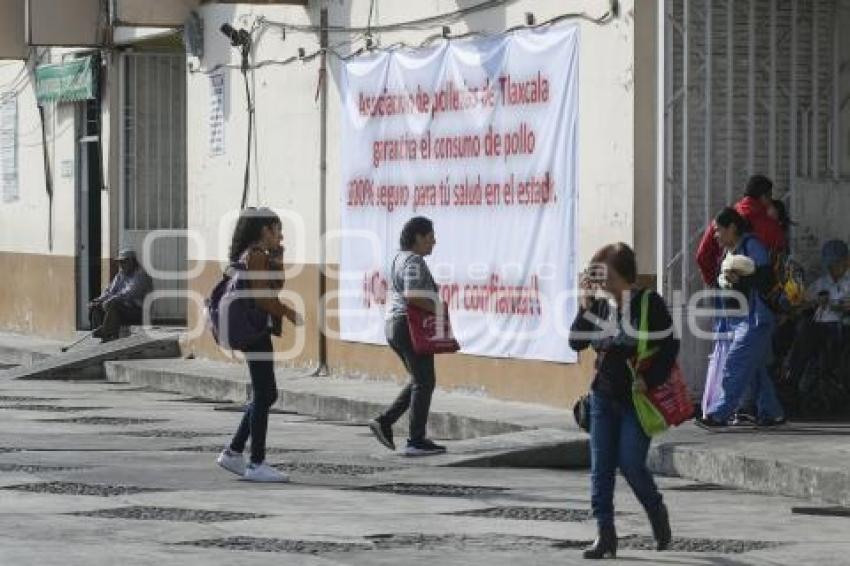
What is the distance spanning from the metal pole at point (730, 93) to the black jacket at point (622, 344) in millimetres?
6652

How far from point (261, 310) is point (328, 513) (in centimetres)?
211

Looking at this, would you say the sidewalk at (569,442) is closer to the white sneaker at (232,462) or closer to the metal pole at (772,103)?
the white sneaker at (232,462)

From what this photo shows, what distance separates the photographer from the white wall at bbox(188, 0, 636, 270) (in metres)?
18.2

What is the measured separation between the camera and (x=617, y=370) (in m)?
11.4

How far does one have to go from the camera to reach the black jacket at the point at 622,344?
446 inches

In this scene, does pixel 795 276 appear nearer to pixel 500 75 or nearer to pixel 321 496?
pixel 500 75

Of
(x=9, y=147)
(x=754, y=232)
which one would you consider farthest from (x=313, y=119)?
(x=9, y=147)

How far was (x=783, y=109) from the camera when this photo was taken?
59.7 ft

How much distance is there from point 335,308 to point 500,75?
3.89 metres

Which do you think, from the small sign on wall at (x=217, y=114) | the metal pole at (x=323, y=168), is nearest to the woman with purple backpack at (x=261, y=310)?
the metal pole at (x=323, y=168)

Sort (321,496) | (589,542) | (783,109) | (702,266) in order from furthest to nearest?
(783,109)
(702,266)
(321,496)
(589,542)

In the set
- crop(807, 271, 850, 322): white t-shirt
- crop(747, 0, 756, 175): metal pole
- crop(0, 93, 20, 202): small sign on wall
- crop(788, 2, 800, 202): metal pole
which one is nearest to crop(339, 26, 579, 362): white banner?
crop(747, 0, 756, 175): metal pole

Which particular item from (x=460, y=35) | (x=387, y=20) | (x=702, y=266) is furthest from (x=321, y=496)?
(x=387, y=20)

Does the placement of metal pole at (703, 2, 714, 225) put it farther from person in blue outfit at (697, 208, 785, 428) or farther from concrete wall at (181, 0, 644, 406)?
person in blue outfit at (697, 208, 785, 428)
